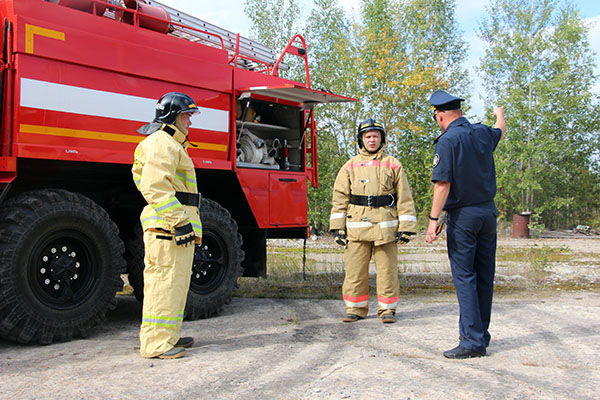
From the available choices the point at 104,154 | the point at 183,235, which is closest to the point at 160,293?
the point at 183,235

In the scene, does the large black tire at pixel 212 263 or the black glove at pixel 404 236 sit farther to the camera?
the large black tire at pixel 212 263

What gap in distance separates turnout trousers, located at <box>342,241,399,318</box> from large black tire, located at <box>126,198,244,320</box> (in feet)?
4.29

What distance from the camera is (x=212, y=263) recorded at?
5.86 m

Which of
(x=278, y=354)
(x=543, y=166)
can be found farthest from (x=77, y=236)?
(x=543, y=166)

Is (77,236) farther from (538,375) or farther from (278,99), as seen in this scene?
(538,375)

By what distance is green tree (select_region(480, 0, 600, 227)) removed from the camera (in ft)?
77.9

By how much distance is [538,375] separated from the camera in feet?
11.6

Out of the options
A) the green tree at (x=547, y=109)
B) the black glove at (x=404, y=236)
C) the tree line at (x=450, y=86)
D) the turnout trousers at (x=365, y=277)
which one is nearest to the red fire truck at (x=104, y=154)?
the turnout trousers at (x=365, y=277)

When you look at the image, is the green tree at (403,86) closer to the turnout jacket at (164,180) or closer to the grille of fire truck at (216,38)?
the grille of fire truck at (216,38)

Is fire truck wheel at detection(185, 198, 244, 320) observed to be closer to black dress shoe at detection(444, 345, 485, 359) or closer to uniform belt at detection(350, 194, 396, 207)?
uniform belt at detection(350, 194, 396, 207)

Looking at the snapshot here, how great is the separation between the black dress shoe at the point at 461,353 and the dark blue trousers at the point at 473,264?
0.03 metres

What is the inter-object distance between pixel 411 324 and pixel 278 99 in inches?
123

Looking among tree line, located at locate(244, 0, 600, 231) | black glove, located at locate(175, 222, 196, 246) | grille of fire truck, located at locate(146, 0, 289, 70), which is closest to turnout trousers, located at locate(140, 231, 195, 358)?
black glove, located at locate(175, 222, 196, 246)

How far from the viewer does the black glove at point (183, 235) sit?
3.80m
